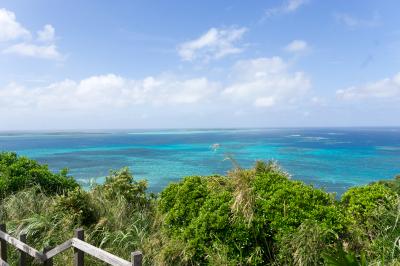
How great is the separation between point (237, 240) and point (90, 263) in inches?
118

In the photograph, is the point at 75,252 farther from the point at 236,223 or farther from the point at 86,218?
the point at 236,223

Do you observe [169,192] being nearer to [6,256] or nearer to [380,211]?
[6,256]

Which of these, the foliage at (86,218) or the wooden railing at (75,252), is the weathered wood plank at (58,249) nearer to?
the wooden railing at (75,252)

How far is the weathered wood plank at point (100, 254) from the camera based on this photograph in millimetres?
4691

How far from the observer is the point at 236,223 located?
6016mm

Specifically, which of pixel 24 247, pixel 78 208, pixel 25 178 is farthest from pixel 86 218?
pixel 25 178

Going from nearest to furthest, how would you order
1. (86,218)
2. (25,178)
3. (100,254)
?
1. (100,254)
2. (86,218)
3. (25,178)

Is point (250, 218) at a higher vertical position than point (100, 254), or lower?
higher

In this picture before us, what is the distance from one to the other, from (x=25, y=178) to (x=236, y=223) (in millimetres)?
7548

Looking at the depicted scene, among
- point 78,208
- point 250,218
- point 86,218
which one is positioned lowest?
point 86,218

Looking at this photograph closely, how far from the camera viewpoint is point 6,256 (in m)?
6.78

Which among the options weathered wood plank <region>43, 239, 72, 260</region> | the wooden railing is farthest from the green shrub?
weathered wood plank <region>43, 239, 72, 260</region>

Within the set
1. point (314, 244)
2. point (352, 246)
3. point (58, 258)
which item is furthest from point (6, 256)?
point (352, 246)

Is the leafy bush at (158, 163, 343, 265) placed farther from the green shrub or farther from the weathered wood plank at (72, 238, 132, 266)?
the green shrub
